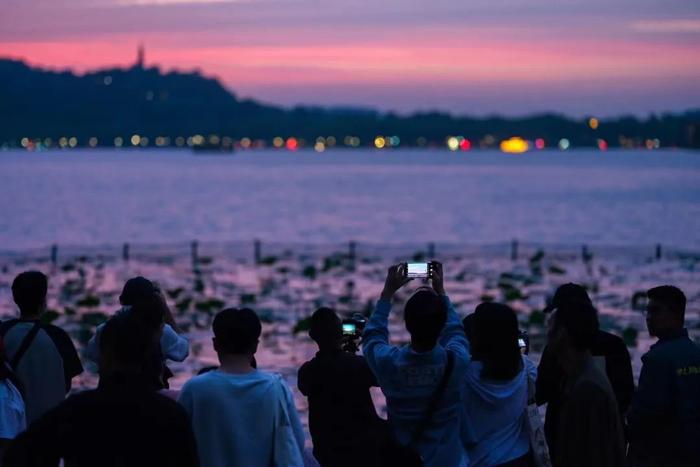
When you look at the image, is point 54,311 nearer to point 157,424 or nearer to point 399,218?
point 157,424

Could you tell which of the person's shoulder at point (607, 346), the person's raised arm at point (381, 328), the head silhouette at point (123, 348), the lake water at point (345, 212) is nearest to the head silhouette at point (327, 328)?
the person's raised arm at point (381, 328)

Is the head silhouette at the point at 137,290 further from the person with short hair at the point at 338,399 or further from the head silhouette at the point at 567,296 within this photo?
the head silhouette at the point at 567,296

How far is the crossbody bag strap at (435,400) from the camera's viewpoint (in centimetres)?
600

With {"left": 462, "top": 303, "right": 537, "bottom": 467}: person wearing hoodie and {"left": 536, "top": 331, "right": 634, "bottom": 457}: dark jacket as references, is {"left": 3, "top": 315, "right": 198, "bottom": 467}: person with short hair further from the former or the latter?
{"left": 536, "top": 331, "right": 634, "bottom": 457}: dark jacket

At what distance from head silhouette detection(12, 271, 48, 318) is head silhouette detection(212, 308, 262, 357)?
1.59 m

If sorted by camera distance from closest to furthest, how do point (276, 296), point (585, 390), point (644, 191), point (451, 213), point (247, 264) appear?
1. point (585, 390)
2. point (276, 296)
3. point (247, 264)
4. point (451, 213)
5. point (644, 191)

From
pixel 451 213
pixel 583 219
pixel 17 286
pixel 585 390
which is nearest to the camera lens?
pixel 585 390

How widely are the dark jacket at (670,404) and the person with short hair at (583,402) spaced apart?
0.93 metres

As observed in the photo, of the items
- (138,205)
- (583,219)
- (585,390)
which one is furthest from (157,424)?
(138,205)

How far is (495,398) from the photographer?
6145 millimetres

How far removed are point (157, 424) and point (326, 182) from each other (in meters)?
176

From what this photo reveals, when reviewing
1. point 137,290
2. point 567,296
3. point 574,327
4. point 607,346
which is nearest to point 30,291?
point 137,290

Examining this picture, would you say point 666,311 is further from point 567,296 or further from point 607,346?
point 567,296

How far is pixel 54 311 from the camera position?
2844 cm
